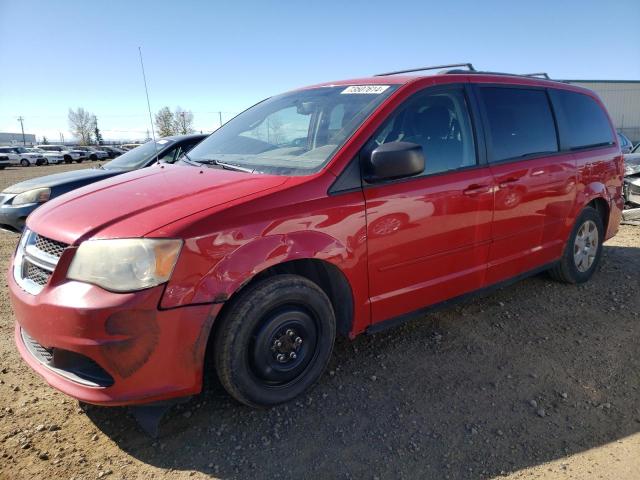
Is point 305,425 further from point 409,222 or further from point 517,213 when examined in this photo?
point 517,213

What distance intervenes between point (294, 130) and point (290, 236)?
3.69 ft

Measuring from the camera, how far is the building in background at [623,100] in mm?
38500


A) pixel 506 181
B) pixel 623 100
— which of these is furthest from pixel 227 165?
pixel 623 100

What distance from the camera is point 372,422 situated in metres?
2.53

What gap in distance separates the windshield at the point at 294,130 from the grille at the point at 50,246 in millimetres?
1139

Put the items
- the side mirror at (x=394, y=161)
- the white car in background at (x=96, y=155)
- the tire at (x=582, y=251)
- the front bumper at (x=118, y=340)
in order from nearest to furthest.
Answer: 1. the front bumper at (x=118, y=340)
2. the side mirror at (x=394, y=161)
3. the tire at (x=582, y=251)
4. the white car in background at (x=96, y=155)

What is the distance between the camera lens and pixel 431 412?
2.61 meters

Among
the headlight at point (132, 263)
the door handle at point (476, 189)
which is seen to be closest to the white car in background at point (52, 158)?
the headlight at point (132, 263)

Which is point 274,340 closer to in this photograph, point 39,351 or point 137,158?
point 39,351

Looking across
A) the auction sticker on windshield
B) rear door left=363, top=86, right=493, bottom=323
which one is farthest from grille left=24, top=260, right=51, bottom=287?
the auction sticker on windshield

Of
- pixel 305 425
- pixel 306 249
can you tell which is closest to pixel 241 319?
pixel 306 249

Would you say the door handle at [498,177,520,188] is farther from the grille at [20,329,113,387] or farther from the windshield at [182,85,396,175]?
the grille at [20,329,113,387]

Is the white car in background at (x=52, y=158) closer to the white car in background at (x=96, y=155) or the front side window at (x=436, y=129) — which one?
the white car in background at (x=96, y=155)

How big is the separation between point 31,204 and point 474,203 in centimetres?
534
